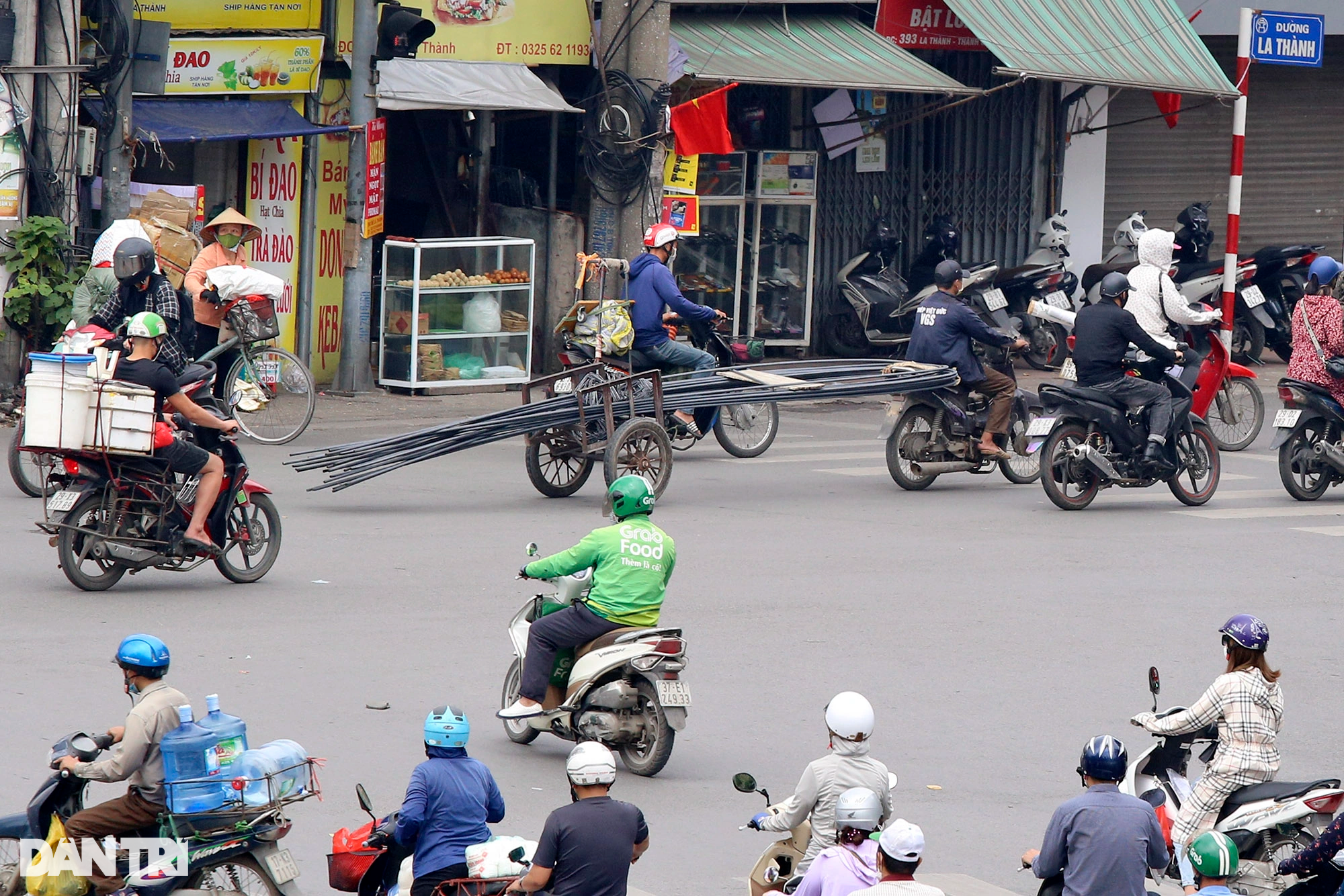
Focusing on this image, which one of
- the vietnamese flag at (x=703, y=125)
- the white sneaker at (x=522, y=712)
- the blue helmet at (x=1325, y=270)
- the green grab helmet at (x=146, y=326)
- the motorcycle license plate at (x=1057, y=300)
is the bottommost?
the white sneaker at (x=522, y=712)

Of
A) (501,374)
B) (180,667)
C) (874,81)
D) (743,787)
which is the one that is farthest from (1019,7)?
(743,787)

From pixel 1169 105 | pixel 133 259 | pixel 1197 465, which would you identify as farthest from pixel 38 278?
pixel 1169 105

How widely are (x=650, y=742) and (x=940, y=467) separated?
6.63 metres

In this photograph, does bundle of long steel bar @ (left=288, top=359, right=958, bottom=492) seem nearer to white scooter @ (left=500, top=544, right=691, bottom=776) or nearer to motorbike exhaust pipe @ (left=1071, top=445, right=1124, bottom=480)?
motorbike exhaust pipe @ (left=1071, top=445, right=1124, bottom=480)

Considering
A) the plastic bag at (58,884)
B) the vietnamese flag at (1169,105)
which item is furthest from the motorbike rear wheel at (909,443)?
the vietnamese flag at (1169,105)

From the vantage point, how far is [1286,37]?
18.5 meters

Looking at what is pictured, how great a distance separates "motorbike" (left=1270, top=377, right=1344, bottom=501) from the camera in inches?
514

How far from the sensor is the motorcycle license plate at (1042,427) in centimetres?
1258

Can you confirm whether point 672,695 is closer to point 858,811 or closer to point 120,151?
point 858,811

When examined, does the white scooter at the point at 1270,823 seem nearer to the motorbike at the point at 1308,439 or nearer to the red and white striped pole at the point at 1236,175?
the motorbike at the point at 1308,439

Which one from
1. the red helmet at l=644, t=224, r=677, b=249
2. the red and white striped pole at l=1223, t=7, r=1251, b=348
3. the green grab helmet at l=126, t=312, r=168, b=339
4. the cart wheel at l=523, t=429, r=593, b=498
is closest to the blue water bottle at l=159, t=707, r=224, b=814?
the green grab helmet at l=126, t=312, r=168, b=339

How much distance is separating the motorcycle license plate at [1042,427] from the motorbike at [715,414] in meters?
2.06

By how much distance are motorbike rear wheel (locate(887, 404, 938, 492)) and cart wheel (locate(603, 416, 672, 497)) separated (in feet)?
5.90

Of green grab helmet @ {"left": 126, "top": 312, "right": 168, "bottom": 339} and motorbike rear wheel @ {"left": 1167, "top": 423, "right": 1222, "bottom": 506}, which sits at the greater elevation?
green grab helmet @ {"left": 126, "top": 312, "right": 168, "bottom": 339}
